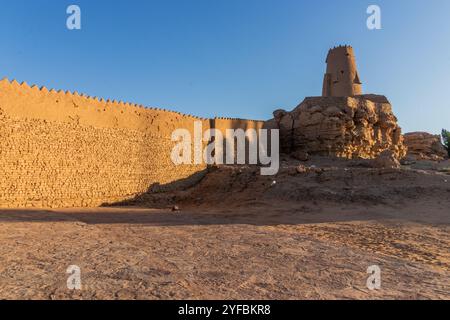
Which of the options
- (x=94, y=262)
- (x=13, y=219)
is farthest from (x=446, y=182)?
(x=13, y=219)

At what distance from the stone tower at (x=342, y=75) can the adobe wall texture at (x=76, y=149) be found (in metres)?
19.2

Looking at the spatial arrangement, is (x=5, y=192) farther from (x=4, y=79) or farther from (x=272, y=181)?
(x=272, y=181)

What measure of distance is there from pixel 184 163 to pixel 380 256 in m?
12.8

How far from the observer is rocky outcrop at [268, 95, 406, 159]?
21.1 metres

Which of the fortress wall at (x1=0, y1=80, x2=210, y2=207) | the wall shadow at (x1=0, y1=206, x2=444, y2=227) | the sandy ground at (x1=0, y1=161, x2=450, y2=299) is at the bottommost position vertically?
the wall shadow at (x1=0, y1=206, x2=444, y2=227)

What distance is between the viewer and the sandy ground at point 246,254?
3.38m

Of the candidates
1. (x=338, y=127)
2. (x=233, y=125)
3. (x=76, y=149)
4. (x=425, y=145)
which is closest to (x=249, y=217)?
(x=76, y=149)

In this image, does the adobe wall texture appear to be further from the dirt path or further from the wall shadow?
the dirt path

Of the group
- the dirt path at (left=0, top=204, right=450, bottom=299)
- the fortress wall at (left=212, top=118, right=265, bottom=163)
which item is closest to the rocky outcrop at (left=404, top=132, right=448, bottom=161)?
the fortress wall at (left=212, top=118, right=265, bottom=163)

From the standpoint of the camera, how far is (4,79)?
33.9 ft

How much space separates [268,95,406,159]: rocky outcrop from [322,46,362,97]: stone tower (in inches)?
228

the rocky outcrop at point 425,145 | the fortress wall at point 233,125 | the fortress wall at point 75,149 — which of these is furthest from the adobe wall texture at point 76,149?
the rocky outcrop at point 425,145

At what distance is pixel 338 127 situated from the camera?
20.9 meters

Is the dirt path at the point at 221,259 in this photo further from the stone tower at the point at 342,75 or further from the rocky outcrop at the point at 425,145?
the rocky outcrop at the point at 425,145
